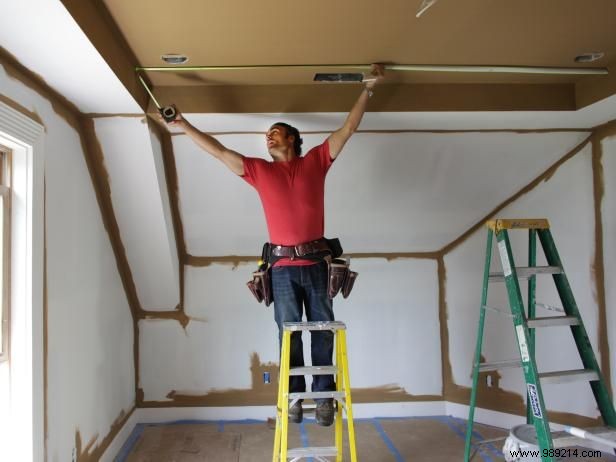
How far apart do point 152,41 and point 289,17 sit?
653 mm

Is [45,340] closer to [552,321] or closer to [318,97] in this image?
[318,97]

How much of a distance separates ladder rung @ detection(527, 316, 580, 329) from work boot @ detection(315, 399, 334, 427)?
1059 millimetres

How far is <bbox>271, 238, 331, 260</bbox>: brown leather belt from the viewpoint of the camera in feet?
7.82

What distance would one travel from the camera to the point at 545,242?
260 centimetres

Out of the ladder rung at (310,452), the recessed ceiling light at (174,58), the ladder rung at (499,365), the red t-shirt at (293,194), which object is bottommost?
the ladder rung at (310,452)

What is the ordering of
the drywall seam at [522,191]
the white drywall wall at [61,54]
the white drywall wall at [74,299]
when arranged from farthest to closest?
1. the drywall seam at [522,191]
2. the white drywall wall at [74,299]
3. the white drywall wall at [61,54]

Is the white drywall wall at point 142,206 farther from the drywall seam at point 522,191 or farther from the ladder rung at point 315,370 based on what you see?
the drywall seam at point 522,191

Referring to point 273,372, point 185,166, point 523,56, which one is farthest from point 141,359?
point 523,56

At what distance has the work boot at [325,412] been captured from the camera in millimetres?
2387

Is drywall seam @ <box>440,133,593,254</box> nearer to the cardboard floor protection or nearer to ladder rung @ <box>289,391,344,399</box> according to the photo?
ladder rung @ <box>289,391,344,399</box>

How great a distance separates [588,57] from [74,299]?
2957 mm

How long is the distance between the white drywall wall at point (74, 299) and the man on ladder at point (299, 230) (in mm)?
646

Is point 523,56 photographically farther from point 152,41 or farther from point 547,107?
point 152,41

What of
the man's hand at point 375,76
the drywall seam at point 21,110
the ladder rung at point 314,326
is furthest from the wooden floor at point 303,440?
the man's hand at point 375,76
